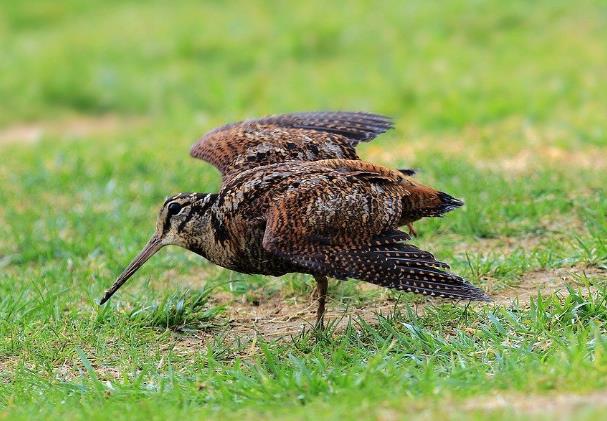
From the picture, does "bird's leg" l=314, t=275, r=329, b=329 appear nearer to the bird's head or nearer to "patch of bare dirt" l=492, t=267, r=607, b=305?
the bird's head

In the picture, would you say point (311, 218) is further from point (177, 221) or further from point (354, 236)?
point (177, 221)

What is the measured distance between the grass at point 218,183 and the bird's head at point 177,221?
0.92 feet

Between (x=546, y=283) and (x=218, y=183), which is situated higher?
(x=218, y=183)

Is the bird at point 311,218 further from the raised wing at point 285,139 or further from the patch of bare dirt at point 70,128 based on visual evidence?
the patch of bare dirt at point 70,128

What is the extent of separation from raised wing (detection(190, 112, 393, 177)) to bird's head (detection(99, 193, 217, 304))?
436 mm

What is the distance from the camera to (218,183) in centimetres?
897

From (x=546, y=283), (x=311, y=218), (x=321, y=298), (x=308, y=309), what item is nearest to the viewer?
(x=311, y=218)

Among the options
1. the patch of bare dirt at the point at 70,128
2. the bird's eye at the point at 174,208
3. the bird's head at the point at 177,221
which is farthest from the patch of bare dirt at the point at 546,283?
the patch of bare dirt at the point at 70,128

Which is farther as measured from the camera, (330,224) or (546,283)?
(546,283)

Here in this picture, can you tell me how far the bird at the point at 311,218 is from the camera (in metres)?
5.38

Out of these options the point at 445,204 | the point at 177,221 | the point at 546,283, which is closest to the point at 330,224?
the point at 445,204

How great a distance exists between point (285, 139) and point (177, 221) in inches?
35.9

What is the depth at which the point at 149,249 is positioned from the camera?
618 cm

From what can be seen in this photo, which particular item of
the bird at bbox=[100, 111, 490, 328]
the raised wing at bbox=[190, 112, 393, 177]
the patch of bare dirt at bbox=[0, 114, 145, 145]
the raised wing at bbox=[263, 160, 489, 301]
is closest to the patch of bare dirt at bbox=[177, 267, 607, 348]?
the bird at bbox=[100, 111, 490, 328]
